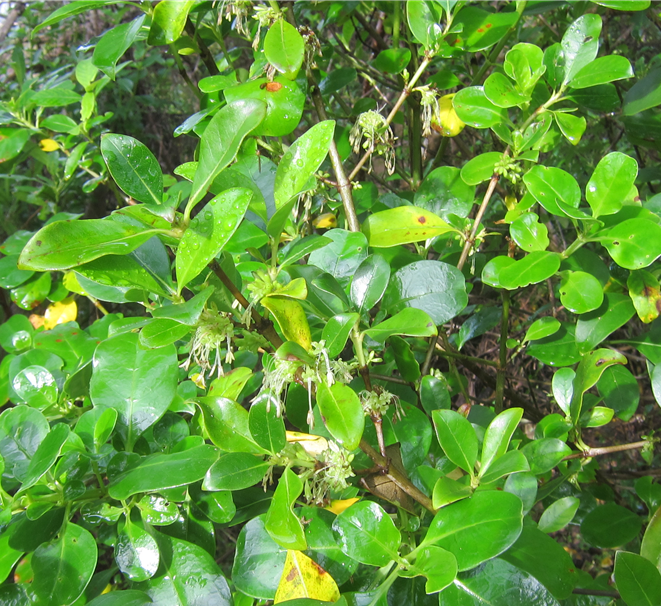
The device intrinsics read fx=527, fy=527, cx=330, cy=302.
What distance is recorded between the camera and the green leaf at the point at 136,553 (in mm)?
526

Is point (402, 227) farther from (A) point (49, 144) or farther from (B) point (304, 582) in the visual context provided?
(A) point (49, 144)

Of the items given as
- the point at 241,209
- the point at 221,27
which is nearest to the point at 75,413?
the point at 241,209

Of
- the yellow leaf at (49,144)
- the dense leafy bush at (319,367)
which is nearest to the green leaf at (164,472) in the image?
the dense leafy bush at (319,367)

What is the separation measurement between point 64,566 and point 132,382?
8.0 inches

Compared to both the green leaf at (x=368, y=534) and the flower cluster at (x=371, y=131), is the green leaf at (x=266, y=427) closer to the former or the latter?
the green leaf at (x=368, y=534)

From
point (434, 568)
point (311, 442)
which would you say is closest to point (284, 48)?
point (311, 442)

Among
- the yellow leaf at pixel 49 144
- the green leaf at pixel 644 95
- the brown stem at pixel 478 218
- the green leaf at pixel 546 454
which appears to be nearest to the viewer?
the green leaf at pixel 546 454

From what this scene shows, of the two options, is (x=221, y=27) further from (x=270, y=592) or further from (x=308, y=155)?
(x=270, y=592)

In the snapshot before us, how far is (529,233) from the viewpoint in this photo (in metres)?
0.66

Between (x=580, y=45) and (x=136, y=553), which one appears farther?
(x=580, y=45)

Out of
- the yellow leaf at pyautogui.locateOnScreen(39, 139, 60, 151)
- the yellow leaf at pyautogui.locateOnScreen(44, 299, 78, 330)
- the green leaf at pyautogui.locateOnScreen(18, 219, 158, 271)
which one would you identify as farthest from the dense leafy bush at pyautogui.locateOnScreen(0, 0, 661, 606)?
the yellow leaf at pyautogui.locateOnScreen(39, 139, 60, 151)

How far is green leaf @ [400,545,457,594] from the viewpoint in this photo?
1.39 ft

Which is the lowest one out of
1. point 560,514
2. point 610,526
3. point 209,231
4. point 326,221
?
point 610,526

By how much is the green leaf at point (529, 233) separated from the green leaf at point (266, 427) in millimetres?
379
